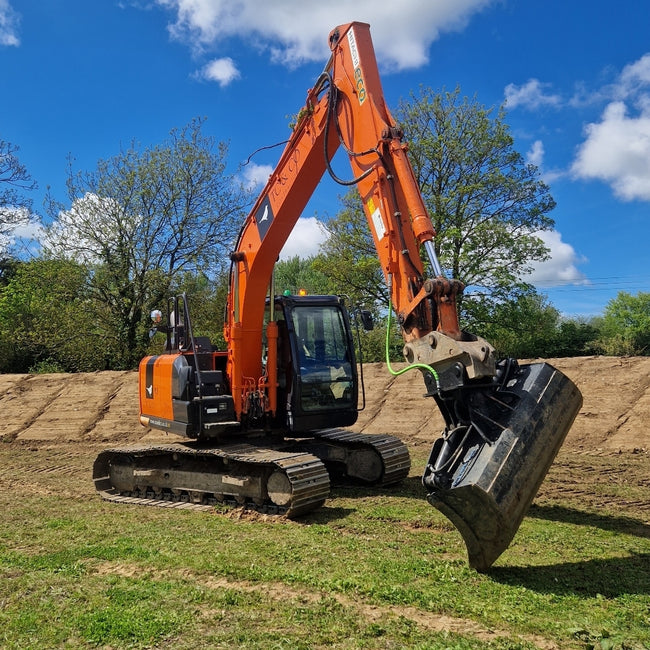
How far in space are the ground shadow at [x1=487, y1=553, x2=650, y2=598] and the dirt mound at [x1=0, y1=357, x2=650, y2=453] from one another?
6.57m

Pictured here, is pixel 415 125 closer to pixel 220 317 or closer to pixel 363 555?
pixel 220 317

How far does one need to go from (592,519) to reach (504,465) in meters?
2.74

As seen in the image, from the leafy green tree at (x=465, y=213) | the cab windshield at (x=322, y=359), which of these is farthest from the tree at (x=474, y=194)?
the cab windshield at (x=322, y=359)

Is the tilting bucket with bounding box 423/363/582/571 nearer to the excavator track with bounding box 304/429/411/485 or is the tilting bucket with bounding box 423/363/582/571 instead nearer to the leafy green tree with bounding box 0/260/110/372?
the excavator track with bounding box 304/429/411/485

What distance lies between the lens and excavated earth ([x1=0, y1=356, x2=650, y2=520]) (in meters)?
9.34

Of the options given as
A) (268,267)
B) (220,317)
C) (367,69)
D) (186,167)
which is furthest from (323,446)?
(186,167)

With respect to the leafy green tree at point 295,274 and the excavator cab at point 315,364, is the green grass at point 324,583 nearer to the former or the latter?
the excavator cab at point 315,364

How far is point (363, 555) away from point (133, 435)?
35.4 ft

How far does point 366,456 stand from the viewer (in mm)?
8258

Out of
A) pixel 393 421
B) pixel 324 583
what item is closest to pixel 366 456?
pixel 324 583

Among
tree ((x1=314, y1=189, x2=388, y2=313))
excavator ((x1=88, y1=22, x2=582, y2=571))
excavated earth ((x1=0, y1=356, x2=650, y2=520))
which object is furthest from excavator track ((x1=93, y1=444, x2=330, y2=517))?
tree ((x1=314, y1=189, x2=388, y2=313))

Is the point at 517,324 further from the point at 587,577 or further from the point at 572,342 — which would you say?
the point at 587,577

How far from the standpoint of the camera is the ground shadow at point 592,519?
5957 mm

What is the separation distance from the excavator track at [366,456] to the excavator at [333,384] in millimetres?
20
